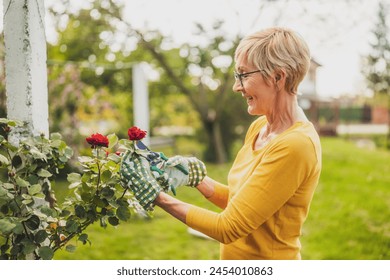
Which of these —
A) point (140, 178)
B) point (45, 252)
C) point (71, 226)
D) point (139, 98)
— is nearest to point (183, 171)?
point (140, 178)

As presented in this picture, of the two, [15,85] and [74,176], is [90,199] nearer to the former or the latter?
[74,176]

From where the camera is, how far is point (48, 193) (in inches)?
69.5

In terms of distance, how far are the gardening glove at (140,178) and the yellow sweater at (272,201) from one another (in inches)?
5.7

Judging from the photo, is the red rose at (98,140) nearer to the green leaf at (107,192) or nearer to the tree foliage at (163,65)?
the green leaf at (107,192)

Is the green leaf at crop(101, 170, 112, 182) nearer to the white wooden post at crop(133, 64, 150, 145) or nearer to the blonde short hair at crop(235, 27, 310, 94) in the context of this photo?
the blonde short hair at crop(235, 27, 310, 94)

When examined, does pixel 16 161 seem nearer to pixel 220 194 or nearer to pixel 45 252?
pixel 45 252

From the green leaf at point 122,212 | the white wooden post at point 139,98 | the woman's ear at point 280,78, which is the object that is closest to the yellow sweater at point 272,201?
the woman's ear at point 280,78

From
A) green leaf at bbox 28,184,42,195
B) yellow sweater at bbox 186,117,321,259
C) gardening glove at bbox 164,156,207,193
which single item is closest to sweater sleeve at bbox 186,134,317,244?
yellow sweater at bbox 186,117,321,259

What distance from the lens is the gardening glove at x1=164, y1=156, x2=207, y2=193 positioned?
1.58 meters

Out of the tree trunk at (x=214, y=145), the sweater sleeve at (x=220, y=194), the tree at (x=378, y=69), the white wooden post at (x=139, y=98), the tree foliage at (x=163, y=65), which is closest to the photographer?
the sweater sleeve at (x=220, y=194)

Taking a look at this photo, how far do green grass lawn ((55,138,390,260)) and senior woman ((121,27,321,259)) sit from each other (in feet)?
8.86

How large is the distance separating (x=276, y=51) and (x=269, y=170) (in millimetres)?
381

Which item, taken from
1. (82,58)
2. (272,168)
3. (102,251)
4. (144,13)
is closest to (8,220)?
(272,168)

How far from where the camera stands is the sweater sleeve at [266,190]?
56.9 inches
